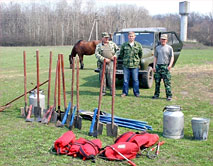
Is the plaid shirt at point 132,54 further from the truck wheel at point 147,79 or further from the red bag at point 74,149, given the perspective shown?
the red bag at point 74,149

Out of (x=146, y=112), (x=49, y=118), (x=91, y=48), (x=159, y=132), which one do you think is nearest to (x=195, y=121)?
(x=159, y=132)

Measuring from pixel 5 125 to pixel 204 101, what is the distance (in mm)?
5368

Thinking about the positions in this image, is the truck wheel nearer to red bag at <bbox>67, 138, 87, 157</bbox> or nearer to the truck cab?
the truck cab

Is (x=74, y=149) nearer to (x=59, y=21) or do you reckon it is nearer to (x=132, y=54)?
(x=132, y=54)

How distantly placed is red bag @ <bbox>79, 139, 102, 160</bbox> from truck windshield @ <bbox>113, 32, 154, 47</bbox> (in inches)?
279

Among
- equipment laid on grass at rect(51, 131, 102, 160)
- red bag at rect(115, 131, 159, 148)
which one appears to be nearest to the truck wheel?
red bag at rect(115, 131, 159, 148)

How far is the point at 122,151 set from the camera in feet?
14.6

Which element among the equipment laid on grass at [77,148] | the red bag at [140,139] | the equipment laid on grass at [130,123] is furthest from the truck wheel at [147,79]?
the equipment laid on grass at [77,148]

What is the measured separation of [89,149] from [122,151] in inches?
19.0

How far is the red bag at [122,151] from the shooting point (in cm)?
445

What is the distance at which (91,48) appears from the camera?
695 inches

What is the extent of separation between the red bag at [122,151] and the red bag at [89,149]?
0.14 metres

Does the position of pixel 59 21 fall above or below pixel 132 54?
above

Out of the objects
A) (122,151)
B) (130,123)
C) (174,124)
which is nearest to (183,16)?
(130,123)
